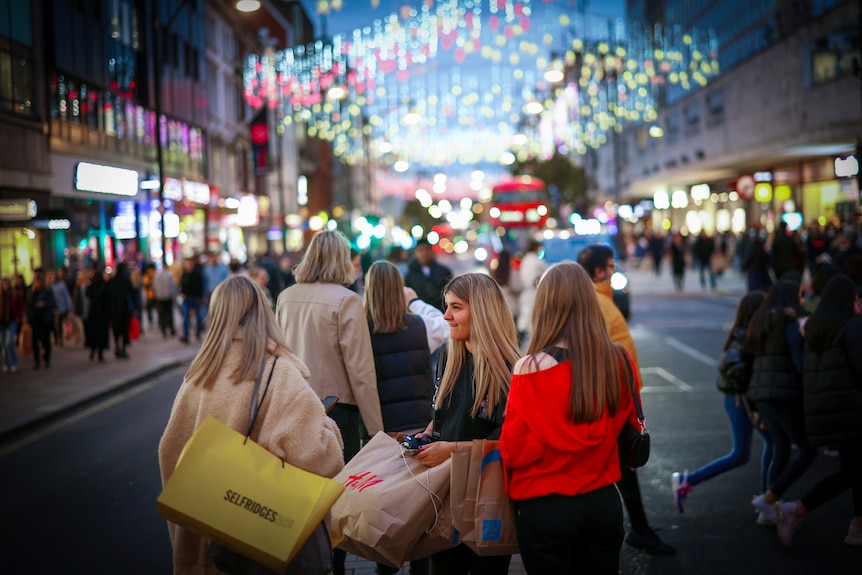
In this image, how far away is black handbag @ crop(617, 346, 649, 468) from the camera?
3889mm

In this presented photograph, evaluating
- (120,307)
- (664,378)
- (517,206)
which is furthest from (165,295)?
(517,206)

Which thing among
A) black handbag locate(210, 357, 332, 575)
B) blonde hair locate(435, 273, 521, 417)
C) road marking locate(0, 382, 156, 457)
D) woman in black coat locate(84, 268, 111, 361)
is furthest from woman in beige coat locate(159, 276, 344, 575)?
woman in black coat locate(84, 268, 111, 361)

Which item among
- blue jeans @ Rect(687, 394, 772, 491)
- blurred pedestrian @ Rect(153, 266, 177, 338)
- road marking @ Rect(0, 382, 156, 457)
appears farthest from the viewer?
blurred pedestrian @ Rect(153, 266, 177, 338)

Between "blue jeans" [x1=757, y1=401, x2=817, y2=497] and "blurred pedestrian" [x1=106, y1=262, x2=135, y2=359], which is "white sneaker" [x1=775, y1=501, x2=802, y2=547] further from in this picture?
"blurred pedestrian" [x1=106, y1=262, x2=135, y2=359]

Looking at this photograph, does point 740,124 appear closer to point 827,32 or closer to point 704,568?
point 827,32

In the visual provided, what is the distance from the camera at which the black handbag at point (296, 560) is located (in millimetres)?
3682

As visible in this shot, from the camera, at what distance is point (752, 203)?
49281mm

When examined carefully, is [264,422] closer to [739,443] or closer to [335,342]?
[335,342]

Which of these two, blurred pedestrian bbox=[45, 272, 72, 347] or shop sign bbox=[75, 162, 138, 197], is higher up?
shop sign bbox=[75, 162, 138, 197]

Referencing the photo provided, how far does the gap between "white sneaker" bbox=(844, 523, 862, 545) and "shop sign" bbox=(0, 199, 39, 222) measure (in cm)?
1973

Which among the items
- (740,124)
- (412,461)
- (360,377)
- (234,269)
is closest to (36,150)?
(234,269)

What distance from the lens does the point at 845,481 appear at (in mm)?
6359

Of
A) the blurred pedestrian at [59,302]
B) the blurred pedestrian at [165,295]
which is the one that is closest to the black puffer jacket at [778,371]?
the blurred pedestrian at [59,302]

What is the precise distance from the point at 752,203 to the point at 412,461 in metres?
48.3
